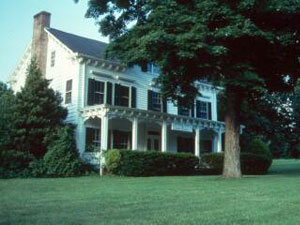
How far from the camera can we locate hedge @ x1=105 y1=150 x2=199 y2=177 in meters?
20.6

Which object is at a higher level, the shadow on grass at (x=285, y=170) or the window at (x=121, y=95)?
the window at (x=121, y=95)

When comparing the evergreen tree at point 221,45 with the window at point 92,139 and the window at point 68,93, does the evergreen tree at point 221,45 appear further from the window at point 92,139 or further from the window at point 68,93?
the window at point 92,139

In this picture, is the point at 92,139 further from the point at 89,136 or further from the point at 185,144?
the point at 185,144

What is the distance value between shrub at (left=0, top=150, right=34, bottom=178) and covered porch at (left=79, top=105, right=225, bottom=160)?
3.51 meters

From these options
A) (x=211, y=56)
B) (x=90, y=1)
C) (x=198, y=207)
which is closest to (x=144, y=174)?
(x=211, y=56)

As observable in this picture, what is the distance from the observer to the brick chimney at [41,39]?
2677 centimetres

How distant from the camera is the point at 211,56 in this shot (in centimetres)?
1631

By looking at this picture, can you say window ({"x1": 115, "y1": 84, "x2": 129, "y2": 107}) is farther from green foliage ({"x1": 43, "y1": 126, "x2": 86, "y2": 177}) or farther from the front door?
green foliage ({"x1": 43, "y1": 126, "x2": 86, "y2": 177})

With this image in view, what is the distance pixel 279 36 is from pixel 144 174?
31.9 ft

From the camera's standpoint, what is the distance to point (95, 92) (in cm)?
2400

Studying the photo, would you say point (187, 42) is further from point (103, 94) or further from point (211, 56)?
point (103, 94)

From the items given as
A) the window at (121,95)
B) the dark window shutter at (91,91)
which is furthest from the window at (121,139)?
the dark window shutter at (91,91)

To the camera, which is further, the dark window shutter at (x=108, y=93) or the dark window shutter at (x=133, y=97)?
the dark window shutter at (x=133, y=97)

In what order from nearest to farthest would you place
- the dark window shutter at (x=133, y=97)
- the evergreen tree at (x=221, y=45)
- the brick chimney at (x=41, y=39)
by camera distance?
the evergreen tree at (x=221, y=45) → the dark window shutter at (x=133, y=97) → the brick chimney at (x=41, y=39)
